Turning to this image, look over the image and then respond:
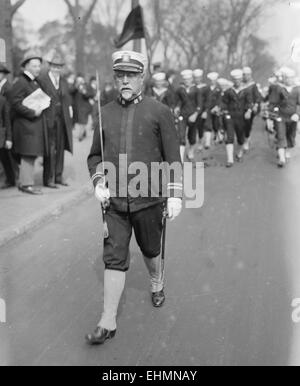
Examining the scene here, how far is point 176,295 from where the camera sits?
472 centimetres

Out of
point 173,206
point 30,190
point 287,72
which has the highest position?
point 287,72

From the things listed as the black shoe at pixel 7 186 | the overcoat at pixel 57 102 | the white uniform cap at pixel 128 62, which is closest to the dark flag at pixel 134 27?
the overcoat at pixel 57 102

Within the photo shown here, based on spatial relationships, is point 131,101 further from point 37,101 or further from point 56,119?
point 56,119

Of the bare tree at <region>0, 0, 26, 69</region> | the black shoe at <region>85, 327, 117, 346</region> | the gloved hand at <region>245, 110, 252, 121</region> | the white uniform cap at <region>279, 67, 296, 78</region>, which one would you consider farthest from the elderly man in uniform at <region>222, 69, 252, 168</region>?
the black shoe at <region>85, 327, 117, 346</region>

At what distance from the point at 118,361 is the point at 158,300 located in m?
0.99

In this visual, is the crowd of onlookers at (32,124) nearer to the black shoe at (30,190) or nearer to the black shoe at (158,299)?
the black shoe at (30,190)

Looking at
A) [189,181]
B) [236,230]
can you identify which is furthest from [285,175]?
[236,230]

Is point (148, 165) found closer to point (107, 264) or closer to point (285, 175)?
point (107, 264)

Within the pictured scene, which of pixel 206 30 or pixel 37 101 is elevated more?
pixel 206 30

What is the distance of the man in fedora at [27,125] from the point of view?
27.9 ft

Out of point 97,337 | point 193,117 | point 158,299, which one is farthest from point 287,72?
point 97,337

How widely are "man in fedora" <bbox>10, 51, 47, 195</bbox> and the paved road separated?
128 cm

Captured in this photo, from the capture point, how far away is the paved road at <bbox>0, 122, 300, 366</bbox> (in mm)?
3697

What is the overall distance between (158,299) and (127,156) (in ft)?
4.10
